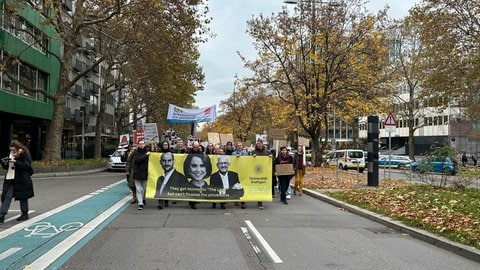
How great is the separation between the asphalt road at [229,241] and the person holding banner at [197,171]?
59 cm

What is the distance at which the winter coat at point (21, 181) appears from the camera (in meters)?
10.0

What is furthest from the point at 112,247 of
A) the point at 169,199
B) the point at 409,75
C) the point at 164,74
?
the point at 409,75

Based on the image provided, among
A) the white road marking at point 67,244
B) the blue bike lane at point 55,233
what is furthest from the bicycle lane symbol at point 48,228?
the white road marking at point 67,244

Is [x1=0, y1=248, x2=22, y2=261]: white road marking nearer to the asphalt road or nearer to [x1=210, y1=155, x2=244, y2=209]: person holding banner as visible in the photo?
the asphalt road

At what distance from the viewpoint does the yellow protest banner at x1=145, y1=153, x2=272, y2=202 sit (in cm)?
1285

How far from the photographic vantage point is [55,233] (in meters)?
8.71

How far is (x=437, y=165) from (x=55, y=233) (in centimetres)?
1196

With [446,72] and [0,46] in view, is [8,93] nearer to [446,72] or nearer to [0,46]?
[0,46]

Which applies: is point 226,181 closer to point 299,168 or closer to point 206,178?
point 206,178

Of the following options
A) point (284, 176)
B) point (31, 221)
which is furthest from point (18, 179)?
point (284, 176)

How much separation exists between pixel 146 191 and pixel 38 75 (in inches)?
1141

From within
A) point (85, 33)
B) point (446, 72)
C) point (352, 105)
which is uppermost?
point (85, 33)

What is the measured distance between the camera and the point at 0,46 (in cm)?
Answer: 2683

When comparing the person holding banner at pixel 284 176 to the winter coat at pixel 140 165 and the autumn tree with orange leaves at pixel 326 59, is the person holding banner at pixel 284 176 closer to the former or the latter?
the winter coat at pixel 140 165
